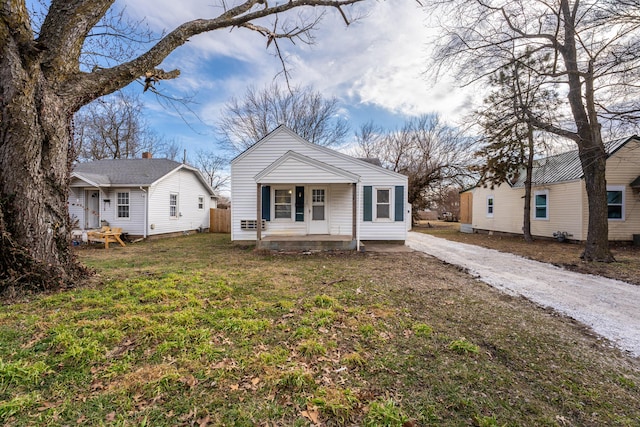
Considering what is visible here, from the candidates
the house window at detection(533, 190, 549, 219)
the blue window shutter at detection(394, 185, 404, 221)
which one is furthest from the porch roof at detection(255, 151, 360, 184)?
the house window at detection(533, 190, 549, 219)

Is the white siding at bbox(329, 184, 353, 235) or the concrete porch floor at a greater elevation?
the white siding at bbox(329, 184, 353, 235)

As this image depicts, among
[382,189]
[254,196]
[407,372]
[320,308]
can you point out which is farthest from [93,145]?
[407,372]

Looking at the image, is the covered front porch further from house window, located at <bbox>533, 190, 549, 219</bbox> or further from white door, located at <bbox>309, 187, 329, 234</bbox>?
house window, located at <bbox>533, 190, 549, 219</bbox>

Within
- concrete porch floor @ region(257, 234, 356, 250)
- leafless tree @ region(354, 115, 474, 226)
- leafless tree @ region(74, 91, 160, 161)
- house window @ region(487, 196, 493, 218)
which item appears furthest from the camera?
leafless tree @ region(354, 115, 474, 226)

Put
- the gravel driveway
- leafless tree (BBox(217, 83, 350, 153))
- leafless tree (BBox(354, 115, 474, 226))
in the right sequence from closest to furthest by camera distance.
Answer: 1. the gravel driveway
2. leafless tree (BBox(354, 115, 474, 226))
3. leafless tree (BBox(217, 83, 350, 153))

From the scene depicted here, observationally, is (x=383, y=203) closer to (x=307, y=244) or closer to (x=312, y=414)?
(x=307, y=244)

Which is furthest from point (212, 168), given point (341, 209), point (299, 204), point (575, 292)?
point (575, 292)

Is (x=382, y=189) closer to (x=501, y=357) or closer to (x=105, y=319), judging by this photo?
(x=501, y=357)

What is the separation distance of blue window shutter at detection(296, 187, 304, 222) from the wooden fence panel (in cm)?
937

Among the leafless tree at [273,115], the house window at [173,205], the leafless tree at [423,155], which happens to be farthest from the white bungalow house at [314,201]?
the leafless tree at [273,115]

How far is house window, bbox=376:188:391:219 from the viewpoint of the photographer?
10.8 m

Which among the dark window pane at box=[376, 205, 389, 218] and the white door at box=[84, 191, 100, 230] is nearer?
the dark window pane at box=[376, 205, 389, 218]

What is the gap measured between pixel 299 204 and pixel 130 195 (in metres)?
8.69

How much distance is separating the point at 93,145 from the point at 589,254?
3256cm
